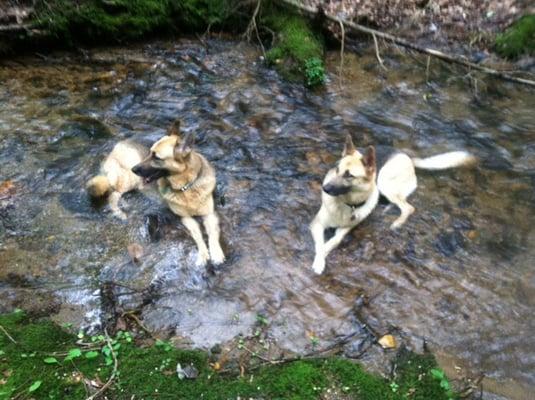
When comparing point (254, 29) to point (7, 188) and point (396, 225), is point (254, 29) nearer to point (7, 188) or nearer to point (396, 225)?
point (396, 225)

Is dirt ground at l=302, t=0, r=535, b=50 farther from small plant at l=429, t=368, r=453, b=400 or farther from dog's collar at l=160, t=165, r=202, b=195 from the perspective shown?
small plant at l=429, t=368, r=453, b=400

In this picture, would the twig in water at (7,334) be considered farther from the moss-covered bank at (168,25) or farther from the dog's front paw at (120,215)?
the moss-covered bank at (168,25)

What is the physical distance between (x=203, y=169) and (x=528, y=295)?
3687mm

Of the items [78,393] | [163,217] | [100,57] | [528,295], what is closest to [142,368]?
[78,393]

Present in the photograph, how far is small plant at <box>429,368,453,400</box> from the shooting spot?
3.52m

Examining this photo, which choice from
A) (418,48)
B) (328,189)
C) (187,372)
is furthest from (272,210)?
(418,48)

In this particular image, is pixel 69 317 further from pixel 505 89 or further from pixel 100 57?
pixel 505 89

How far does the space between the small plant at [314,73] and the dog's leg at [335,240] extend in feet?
11.1

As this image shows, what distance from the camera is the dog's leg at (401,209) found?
5419mm

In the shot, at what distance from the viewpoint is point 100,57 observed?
8.06 metres

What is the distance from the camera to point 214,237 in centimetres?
511

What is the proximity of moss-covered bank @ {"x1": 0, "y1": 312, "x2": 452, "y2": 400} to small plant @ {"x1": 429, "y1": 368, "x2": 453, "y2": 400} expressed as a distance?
0.03 meters

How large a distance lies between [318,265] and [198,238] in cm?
133

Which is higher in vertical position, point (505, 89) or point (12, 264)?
point (505, 89)
